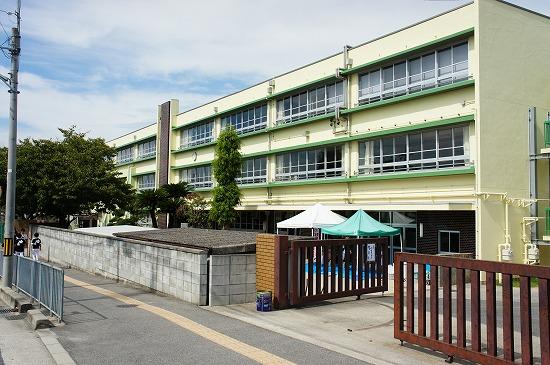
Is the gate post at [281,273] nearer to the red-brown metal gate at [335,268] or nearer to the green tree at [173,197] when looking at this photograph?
the red-brown metal gate at [335,268]

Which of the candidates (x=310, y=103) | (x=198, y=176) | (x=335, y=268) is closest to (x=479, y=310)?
(x=335, y=268)

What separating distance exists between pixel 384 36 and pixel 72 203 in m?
22.7

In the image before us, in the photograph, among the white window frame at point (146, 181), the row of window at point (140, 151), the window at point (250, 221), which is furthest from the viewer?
the white window frame at point (146, 181)

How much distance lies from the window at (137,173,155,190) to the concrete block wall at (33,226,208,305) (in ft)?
101

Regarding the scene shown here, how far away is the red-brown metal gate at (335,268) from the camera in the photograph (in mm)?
12422

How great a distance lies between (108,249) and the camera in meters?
19.3

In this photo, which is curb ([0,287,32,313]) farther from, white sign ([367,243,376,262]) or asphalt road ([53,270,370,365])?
white sign ([367,243,376,262])

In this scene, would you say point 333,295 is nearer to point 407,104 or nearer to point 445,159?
point 445,159

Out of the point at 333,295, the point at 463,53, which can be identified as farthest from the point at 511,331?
the point at 463,53

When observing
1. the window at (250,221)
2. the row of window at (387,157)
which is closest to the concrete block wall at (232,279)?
the row of window at (387,157)

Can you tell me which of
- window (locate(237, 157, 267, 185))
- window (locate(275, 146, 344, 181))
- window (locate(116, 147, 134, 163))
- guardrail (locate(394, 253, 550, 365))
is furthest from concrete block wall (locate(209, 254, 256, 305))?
window (locate(116, 147, 134, 163))

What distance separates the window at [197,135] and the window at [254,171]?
652 cm

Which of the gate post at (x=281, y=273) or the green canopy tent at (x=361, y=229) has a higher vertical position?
the green canopy tent at (x=361, y=229)

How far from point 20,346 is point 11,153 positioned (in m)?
7.78
